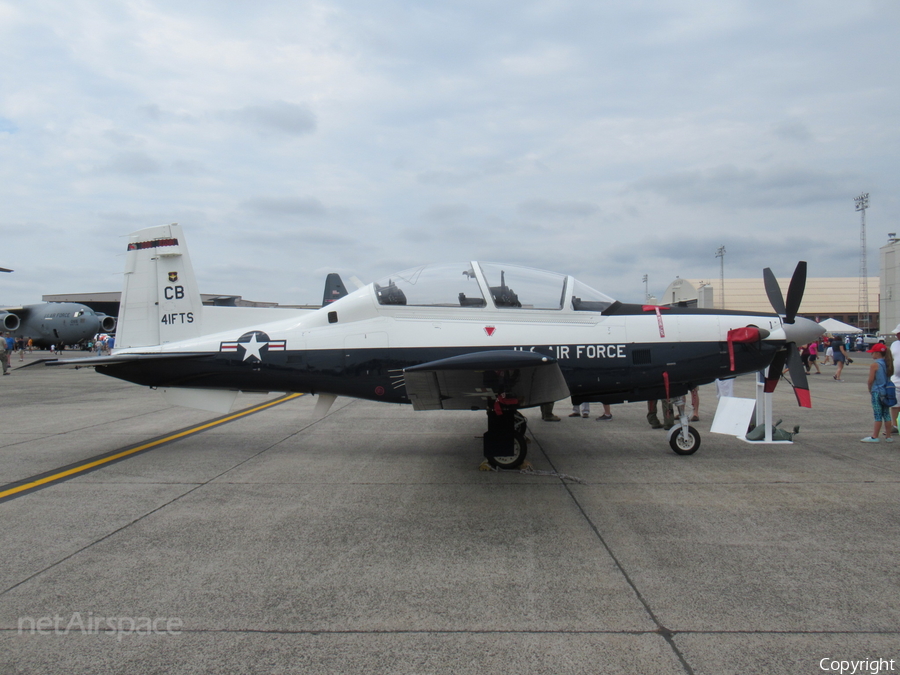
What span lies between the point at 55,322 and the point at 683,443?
121 ft

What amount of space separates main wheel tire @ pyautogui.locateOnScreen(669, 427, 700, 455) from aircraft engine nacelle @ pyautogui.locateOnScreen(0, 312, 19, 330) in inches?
1448

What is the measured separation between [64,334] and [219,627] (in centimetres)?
3699

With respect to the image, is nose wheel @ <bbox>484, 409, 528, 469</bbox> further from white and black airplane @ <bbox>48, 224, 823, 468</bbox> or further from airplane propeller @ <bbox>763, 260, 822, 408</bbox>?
airplane propeller @ <bbox>763, 260, 822, 408</bbox>

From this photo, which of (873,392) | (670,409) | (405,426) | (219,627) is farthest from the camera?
(405,426)

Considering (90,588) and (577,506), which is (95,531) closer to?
(90,588)

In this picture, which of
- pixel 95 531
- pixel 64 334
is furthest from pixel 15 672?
pixel 64 334

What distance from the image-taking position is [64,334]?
32.3 m

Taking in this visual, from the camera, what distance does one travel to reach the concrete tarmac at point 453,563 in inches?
95.8

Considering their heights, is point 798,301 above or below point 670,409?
above

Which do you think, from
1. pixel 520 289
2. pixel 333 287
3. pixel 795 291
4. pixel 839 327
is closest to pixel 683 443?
pixel 795 291

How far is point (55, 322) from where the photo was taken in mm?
32031

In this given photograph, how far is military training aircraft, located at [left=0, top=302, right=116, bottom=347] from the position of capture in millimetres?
32062

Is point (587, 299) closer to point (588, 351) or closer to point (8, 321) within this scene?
point (588, 351)

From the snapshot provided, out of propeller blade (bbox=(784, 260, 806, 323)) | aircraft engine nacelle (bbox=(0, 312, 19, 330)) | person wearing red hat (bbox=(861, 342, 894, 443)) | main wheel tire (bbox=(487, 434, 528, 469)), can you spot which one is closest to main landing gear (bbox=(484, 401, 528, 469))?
main wheel tire (bbox=(487, 434, 528, 469))
